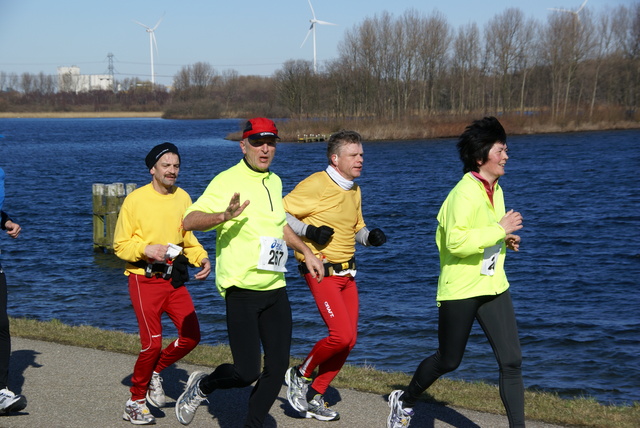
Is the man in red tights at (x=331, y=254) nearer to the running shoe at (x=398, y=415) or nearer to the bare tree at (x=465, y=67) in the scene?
the running shoe at (x=398, y=415)

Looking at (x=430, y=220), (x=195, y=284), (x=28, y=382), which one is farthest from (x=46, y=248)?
(x=28, y=382)

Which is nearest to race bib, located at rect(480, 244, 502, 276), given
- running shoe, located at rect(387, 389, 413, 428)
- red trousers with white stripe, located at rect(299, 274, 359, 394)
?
running shoe, located at rect(387, 389, 413, 428)

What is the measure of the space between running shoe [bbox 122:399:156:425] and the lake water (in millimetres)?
6116

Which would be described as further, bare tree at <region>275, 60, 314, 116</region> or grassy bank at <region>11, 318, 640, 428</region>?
bare tree at <region>275, 60, 314, 116</region>

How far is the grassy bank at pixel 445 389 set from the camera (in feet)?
20.3

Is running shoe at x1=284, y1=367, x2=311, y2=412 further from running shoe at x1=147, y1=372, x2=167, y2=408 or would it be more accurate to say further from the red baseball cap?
the red baseball cap

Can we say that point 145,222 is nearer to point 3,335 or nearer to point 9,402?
point 3,335

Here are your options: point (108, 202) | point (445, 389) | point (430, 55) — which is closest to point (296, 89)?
point (430, 55)

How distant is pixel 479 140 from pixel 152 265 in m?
2.56

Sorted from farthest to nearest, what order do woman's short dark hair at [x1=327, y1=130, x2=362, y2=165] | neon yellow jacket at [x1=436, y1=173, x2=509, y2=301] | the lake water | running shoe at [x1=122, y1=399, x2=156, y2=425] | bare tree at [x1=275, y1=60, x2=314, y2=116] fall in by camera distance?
1. bare tree at [x1=275, y1=60, x2=314, y2=116]
2. the lake water
3. woman's short dark hair at [x1=327, y1=130, x2=362, y2=165]
4. running shoe at [x1=122, y1=399, x2=156, y2=425]
5. neon yellow jacket at [x1=436, y1=173, x2=509, y2=301]

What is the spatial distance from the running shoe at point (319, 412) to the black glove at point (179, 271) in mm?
1346

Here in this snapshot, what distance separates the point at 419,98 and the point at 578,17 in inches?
825

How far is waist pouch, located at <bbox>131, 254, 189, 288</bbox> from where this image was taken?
6.09 m

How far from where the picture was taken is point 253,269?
5.21 m
